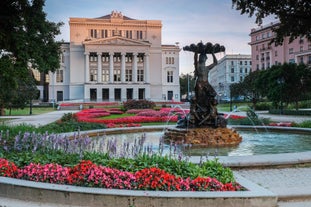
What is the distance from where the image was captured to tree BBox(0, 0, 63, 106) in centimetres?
1942

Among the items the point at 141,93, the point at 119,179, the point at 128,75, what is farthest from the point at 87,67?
the point at 119,179

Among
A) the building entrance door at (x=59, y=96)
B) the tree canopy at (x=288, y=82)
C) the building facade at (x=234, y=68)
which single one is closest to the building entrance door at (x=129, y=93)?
the building entrance door at (x=59, y=96)

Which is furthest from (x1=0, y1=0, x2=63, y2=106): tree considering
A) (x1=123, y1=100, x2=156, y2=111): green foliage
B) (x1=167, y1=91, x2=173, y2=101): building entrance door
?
(x1=167, y1=91, x2=173, y2=101): building entrance door

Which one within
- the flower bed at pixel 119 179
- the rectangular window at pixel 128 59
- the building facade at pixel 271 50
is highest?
the building facade at pixel 271 50

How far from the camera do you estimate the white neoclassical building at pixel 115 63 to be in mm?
88188

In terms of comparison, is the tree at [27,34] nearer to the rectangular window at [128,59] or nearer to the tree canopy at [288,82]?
the tree canopy at [288,82]

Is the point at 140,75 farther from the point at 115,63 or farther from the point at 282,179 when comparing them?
the point at 282,179

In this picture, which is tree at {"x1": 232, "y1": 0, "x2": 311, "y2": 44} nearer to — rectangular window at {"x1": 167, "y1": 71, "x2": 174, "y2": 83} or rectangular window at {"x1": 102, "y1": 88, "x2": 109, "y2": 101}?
rectangular window at {"x1": 102, "y1": 88, "x2": 109, "y2": 101}

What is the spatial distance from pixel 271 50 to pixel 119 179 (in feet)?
350

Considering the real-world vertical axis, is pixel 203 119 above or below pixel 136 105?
above

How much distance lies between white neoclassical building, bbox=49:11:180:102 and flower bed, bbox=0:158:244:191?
262ft

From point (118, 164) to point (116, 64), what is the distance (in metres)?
86.1

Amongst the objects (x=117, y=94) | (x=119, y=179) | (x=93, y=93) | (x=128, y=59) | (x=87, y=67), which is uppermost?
(x=128, y=59)

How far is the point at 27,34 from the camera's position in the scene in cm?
2053
